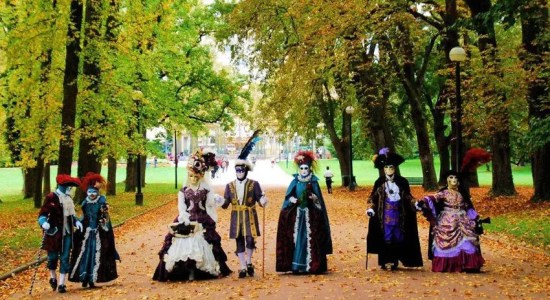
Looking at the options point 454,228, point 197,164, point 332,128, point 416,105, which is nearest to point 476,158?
point 454,228

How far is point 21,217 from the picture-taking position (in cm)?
2236

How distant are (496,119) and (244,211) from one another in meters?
12.0

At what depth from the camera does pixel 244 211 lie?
1080 centimetres

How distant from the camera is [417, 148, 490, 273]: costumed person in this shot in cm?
1046

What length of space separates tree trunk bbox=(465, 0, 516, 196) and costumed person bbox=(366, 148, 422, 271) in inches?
264

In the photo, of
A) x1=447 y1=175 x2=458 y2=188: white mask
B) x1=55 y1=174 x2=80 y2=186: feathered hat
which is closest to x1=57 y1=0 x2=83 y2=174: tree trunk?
x1=55 y1=174 x2=80 y2=186: feathered hat

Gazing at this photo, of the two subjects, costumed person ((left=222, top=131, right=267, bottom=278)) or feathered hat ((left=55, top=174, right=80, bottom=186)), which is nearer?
feathered hat ((left=55, top=174, right=80, bottom=186))

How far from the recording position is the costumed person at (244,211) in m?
Result: 10.7

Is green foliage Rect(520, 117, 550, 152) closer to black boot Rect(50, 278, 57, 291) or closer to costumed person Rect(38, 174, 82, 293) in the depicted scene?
costumed person Rect(38, 174, 82, 293)

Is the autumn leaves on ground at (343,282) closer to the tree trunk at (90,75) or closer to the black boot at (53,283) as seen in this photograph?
the black boot at (53,283)

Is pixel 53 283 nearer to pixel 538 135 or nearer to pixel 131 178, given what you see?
pixel 538 135

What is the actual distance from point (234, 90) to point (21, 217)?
1851cm

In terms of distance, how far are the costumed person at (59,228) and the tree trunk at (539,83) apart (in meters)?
13.2

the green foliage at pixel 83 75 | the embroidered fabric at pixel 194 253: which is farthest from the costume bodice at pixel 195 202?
the green foliage at pixel 83 75
